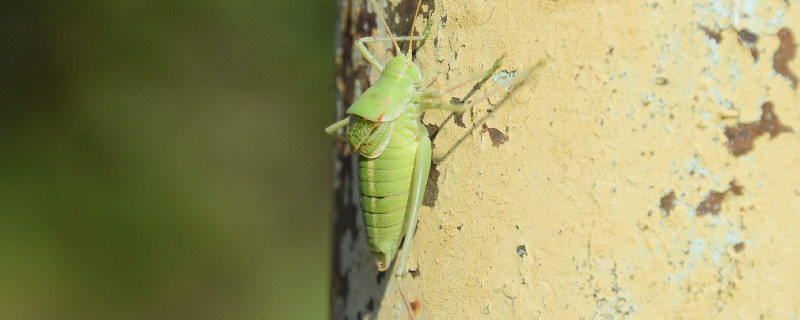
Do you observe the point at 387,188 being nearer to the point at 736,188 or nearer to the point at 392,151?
the point at 392,151

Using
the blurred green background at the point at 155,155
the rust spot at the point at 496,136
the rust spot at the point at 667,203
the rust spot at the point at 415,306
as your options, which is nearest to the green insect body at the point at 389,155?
Result: the rust spot at the point at 415,306

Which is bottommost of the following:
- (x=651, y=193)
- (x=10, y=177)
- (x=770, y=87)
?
(x=10, y=177)

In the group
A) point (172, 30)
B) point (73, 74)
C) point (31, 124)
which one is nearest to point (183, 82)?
point (172, 30)

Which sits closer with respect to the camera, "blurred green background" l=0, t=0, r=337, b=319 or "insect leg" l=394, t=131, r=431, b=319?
"insect leg" l=394, t=131, r=431, b=319

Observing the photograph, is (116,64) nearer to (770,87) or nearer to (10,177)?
(10,177)

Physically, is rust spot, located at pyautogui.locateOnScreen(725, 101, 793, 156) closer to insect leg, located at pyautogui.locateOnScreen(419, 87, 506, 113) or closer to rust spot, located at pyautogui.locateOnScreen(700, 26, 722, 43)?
rust spot, located at pyautogui.locateOnScreen(700, 26, 722, 43)

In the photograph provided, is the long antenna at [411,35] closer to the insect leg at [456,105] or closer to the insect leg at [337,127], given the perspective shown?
the insect leg at [456,105]

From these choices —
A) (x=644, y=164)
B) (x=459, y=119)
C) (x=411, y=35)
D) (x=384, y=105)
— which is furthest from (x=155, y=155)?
(x=644, y=164)

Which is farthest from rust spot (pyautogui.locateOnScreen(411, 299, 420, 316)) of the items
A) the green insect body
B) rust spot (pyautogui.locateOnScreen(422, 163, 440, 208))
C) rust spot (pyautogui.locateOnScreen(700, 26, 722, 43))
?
rust spot (pyautogui.locateOnScreen(700, 26, 722, 43))
